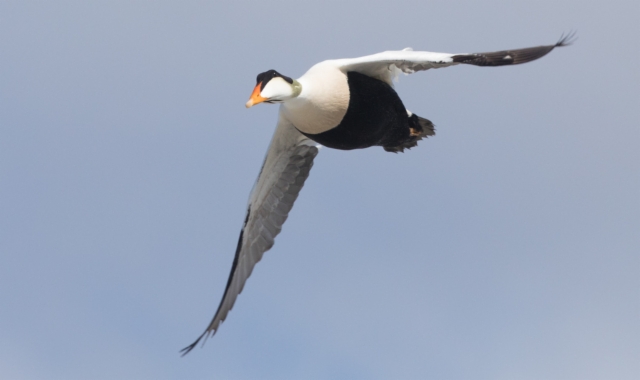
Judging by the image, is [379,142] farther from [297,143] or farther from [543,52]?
[543,52]

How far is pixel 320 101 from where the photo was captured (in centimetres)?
1122

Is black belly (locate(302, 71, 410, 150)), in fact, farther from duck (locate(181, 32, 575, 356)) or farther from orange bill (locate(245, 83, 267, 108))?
orange bill (locate(245, 83, 267, 108))

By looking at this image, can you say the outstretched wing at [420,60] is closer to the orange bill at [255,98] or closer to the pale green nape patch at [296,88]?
the pale green nape patch at [296,88]

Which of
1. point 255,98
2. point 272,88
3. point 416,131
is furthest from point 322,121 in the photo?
point 416,131

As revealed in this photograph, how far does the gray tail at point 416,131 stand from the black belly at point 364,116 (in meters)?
0.63

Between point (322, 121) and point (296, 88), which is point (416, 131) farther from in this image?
point (296, 88)

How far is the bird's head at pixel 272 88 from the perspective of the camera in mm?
10166

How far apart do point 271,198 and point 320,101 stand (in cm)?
251

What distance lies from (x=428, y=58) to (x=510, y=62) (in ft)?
2.98

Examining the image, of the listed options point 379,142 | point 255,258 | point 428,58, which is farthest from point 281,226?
point 428,58

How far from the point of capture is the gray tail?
504 inches

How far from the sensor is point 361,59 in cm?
1138

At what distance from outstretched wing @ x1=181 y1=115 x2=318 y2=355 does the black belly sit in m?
1.16

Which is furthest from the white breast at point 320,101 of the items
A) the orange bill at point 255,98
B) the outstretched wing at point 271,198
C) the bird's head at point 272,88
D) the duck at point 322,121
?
the outstretched wing at point 271,198
